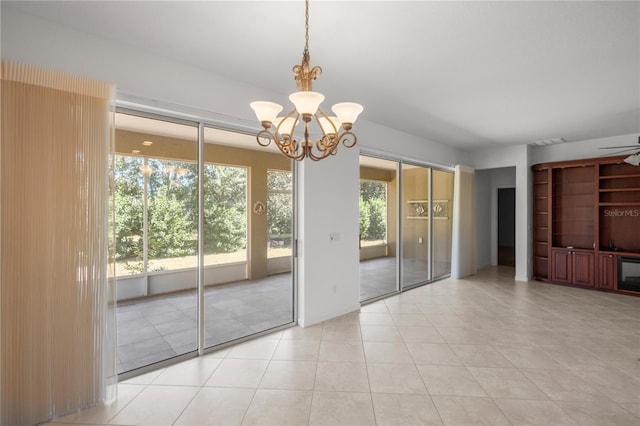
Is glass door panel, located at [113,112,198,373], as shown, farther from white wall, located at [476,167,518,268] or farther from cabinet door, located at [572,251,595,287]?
white wall, located at [476,167,518,268]

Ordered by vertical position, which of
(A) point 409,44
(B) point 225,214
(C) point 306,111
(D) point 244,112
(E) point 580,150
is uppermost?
(A) point 409,44

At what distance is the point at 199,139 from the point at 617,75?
13.9 ft

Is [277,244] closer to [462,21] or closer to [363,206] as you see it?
[363,206]

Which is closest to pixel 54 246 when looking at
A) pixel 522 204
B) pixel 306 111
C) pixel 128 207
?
pixel 128 207

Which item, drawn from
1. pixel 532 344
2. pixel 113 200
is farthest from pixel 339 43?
pixel 532 344

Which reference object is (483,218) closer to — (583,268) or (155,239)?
(583,268)

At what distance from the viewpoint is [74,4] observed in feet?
6.57

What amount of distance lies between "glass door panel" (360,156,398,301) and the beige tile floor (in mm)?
1278

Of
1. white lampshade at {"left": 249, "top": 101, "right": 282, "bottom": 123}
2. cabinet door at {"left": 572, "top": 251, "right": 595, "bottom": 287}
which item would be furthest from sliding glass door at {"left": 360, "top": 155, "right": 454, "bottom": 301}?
white lampshade at {"left": 249, "top": 101, "right": 282, "bottom": 123}

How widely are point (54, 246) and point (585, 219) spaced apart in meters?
7.74

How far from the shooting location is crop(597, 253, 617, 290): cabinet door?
203 inches

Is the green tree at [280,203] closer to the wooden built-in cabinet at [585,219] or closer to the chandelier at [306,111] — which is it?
the chandelier at [306,111]

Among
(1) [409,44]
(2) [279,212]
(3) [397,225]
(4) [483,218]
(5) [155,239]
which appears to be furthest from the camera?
(4) [483,218]

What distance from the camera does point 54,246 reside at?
6.78 feet
